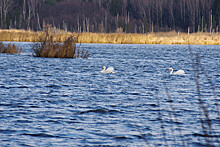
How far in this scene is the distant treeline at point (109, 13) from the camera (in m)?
87.0

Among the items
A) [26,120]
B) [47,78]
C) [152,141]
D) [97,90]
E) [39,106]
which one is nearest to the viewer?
[152,141]

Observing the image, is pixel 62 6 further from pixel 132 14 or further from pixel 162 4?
pixel 162 4

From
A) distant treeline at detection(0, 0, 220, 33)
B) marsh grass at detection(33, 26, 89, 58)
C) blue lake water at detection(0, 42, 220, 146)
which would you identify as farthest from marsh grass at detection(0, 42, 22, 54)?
distant treeline at detection(0, 0, 220, 33)

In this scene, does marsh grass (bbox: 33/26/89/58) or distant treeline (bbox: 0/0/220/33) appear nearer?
marsh grass (bbox: 33/26/89/58)

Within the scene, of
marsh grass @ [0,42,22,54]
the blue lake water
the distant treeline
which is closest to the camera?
the blue lake water

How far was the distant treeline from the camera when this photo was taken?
285 feet

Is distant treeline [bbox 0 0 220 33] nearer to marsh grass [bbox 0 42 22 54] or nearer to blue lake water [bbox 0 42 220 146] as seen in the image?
marsh grass [bbox 0 42 22 54]

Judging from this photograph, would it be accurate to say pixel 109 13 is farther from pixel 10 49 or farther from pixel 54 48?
pixel 54 48

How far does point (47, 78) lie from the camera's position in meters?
18.0

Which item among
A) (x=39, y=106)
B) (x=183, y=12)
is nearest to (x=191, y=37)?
(x=183, y=12)

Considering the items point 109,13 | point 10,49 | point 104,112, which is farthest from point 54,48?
point 109,13

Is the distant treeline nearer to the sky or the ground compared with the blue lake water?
nearer to the sky

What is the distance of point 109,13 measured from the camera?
317 feet

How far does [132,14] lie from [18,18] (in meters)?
25.8
